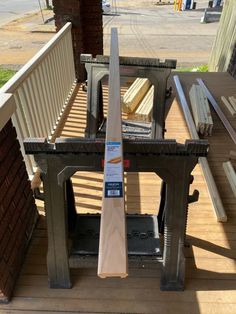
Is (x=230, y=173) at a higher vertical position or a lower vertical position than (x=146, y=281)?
lower

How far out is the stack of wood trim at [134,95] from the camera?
224 inches

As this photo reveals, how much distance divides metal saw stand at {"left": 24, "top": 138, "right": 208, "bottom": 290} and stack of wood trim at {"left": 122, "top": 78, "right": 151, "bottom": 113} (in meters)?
3.48

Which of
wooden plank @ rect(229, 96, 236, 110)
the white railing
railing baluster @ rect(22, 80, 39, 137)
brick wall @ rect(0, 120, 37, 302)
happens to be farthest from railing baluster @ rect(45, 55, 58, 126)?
wooden plank @ rect(229, 96, 236, 110)

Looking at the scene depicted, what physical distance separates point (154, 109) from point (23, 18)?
2888 centimetres

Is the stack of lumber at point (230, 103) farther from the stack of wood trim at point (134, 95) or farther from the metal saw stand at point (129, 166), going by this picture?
the metal saw stand at point (129, 166)

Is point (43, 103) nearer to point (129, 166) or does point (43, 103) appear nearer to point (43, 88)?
point (43, 88)

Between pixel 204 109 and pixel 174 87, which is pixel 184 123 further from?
pixel 174 87

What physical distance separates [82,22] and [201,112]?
130 inches

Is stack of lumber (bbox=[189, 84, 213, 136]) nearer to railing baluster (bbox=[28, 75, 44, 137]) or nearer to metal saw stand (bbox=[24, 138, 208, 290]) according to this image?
railing baluster (bbox=[28, 75, 44, 137])

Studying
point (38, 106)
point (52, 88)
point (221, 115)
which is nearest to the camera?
point (38, 106)

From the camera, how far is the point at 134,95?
591 centimetres

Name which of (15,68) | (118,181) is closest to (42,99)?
(118,181)

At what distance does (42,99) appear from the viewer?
179 inches

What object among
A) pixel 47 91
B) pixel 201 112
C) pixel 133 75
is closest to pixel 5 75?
pixel 47 91
